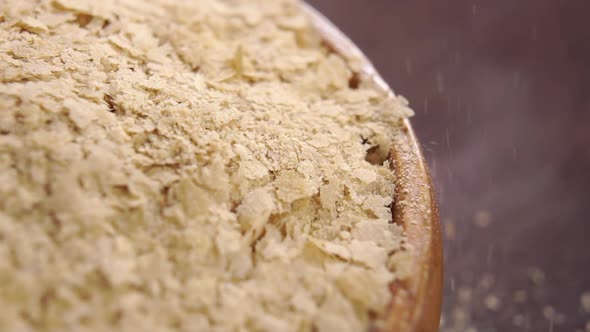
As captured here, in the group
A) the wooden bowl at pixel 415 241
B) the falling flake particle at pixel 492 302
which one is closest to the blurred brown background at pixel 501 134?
the falling flake particle at pixel 492 302

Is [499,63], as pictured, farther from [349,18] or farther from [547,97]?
[349,18]

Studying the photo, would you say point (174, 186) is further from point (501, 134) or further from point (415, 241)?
point (501, 134)

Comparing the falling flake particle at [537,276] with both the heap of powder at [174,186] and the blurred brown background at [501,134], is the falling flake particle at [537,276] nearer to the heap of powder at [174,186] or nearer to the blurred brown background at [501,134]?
the blurred brown background at [501,134]

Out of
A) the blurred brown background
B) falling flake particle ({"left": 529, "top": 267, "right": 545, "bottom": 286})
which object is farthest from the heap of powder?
falling flake particle ({"left": 529, "top": 267, "right": 545, "bottom": 286})

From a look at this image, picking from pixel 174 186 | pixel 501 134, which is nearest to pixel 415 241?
pixel 174 186

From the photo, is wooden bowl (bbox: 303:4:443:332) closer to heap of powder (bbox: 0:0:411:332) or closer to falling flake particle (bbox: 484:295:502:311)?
heap of powder (bbox: 0:0:411:332)

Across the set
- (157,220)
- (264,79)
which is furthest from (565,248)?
(157,220)
